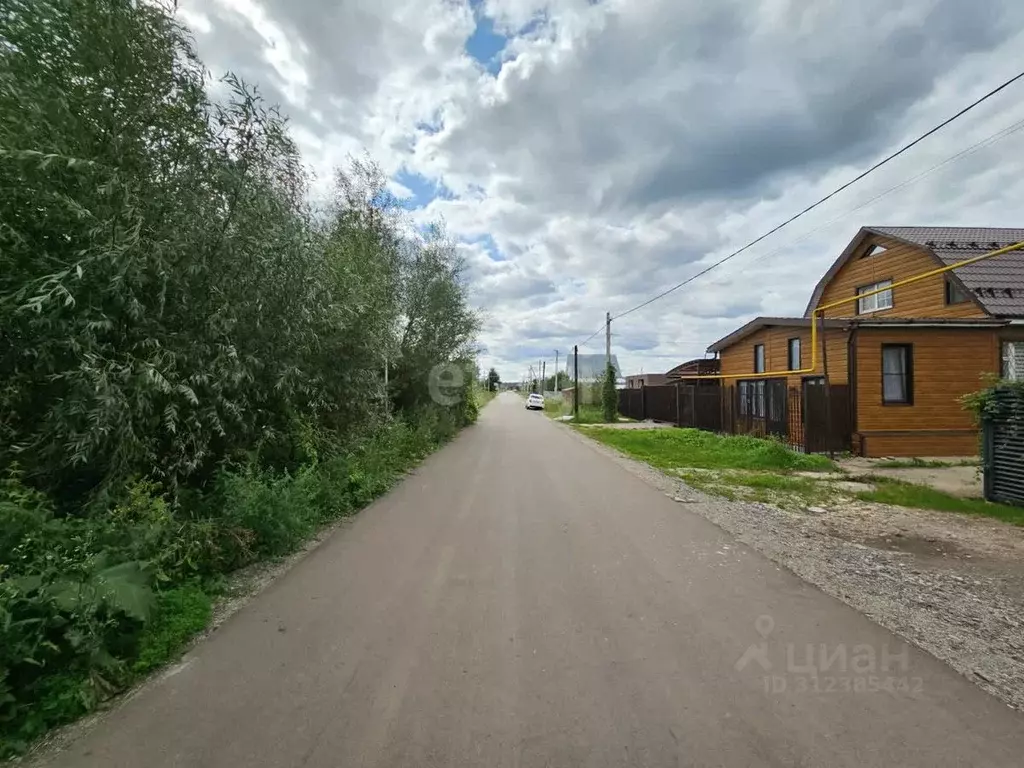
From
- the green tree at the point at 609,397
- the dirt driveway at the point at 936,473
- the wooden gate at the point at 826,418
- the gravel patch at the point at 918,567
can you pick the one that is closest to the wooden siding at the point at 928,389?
the wooden gate at the point at 826,418

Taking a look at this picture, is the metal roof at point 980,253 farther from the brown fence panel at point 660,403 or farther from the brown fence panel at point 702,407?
the brown fence panel at point 660,403

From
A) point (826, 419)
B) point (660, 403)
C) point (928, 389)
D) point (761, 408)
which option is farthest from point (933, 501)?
point (660, 403)

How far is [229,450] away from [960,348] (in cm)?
1688

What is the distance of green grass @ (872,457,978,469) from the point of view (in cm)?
1180

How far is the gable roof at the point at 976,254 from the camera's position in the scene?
1515 centimetres

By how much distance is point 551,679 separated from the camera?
298cm

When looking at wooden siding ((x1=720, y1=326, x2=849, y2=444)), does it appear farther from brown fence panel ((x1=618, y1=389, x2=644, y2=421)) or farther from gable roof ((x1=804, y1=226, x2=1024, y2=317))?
brown fence panel ((x1=618, y1=389, x2=644, y2=421))

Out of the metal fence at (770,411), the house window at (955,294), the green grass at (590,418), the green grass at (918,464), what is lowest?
the green grass at (918,464)

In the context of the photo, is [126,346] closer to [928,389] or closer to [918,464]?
[918,464]

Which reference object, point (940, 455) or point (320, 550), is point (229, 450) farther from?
point (940, 455)

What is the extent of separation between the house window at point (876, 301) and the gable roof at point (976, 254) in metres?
→ 1.18

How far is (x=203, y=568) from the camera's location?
14.8 ft

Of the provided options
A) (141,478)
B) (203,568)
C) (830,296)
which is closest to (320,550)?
(203,568)

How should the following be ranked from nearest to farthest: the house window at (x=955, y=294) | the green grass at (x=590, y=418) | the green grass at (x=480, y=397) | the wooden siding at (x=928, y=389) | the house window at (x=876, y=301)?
the wooden siding at (x=928, y=389) → the house window at (x=955, y=294) → the house window at (x=876, y=301) → the green grass at (x=590, y=418) → the green grass at (x=480, y=397)
